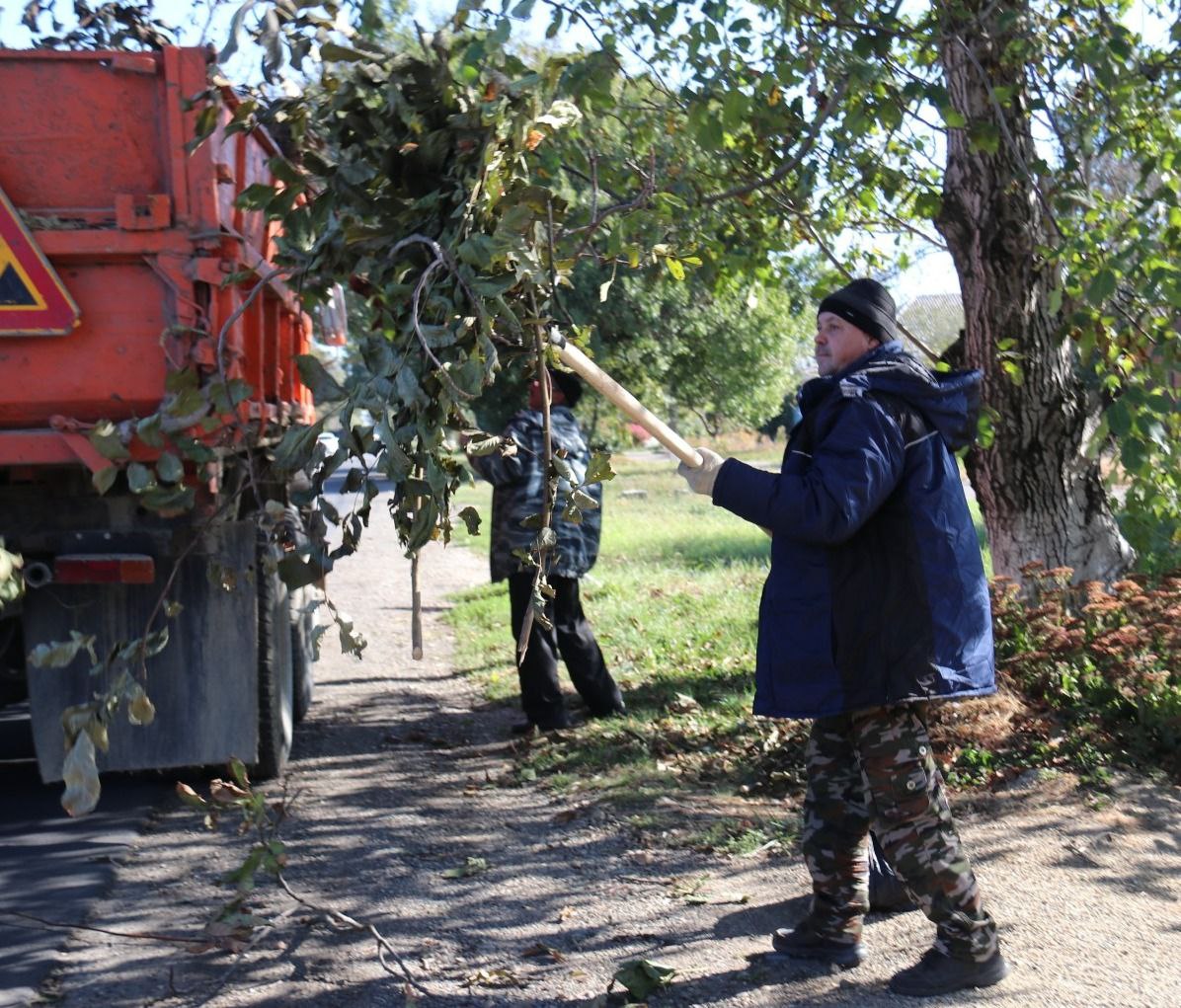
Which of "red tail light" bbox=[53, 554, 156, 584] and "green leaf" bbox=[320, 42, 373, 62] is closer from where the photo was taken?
"green leaf" bbox=[320, 42, 373, 62]

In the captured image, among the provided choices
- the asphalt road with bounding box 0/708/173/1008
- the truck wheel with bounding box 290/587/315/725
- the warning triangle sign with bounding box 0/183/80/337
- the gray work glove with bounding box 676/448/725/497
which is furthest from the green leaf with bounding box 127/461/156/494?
the truck wheel with bounding box 290/587/315/725

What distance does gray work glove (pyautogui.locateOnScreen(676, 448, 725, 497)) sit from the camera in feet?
12.6

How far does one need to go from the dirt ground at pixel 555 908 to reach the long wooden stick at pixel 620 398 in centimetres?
151

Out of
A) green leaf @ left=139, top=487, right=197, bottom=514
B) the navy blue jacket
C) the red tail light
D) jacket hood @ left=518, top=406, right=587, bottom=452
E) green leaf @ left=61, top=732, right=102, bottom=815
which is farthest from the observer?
jacket hood @ left=518, top=406, right=587, bottom=452

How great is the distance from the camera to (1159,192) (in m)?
5.12

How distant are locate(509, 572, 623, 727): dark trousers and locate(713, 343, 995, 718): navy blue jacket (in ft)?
11.3

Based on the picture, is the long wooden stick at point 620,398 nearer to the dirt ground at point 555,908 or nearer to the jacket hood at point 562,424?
the dirt ground at point 555,908

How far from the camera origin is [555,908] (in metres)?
4.73

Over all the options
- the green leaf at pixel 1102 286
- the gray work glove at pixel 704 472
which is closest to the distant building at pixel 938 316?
the green leaf at pixel 1102 286

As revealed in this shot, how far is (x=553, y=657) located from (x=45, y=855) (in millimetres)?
2824

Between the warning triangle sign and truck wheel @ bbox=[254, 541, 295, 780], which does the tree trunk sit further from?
the warning triangle sign

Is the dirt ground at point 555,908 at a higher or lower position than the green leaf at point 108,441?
lower

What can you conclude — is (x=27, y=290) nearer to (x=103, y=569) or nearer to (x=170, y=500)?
(x=103, y=569)

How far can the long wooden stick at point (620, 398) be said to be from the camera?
12.7 ft
